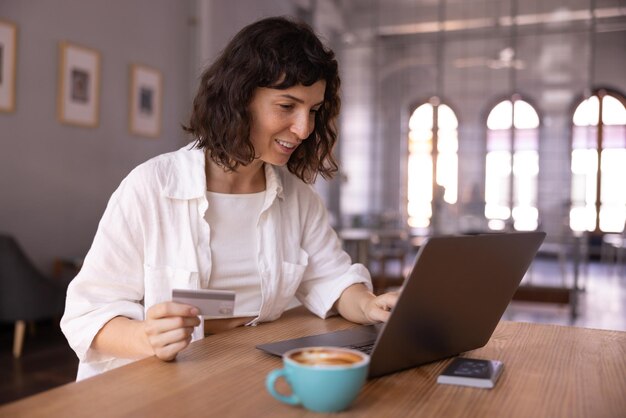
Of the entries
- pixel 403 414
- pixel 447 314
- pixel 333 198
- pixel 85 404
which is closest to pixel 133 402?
pixel 85 404

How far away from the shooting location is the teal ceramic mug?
708 millimetres

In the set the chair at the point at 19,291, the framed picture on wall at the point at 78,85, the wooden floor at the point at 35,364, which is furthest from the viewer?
the framed picture on wall at the point at 78,85

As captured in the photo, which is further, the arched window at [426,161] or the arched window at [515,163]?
the arched window at [515,163]

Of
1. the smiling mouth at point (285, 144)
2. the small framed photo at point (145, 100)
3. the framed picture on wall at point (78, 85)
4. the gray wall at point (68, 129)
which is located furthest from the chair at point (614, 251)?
the smiling mouth at point (285, 144)

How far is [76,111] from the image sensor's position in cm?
538

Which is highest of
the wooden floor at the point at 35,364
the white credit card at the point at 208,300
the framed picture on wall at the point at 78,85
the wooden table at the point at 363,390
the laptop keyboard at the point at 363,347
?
the framed picture on wall at the point at 78,85

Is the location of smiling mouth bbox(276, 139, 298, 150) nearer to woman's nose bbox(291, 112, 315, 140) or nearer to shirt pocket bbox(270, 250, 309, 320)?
woman's nose bbox(291, 112, 315, 140)

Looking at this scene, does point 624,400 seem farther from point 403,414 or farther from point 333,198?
point 333,198

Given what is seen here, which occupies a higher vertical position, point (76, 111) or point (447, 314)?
point (76, 111)

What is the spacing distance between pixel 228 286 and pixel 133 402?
674mm

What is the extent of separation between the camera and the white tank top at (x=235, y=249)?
1438 millimetres

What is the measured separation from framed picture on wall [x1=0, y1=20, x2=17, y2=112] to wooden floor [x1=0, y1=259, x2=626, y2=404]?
70.3 inches

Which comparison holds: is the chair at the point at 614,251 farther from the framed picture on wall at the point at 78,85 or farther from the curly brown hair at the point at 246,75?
the curly brown hair at the point at 246,75

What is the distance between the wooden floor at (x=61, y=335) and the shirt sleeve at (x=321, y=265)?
7.88 feet
